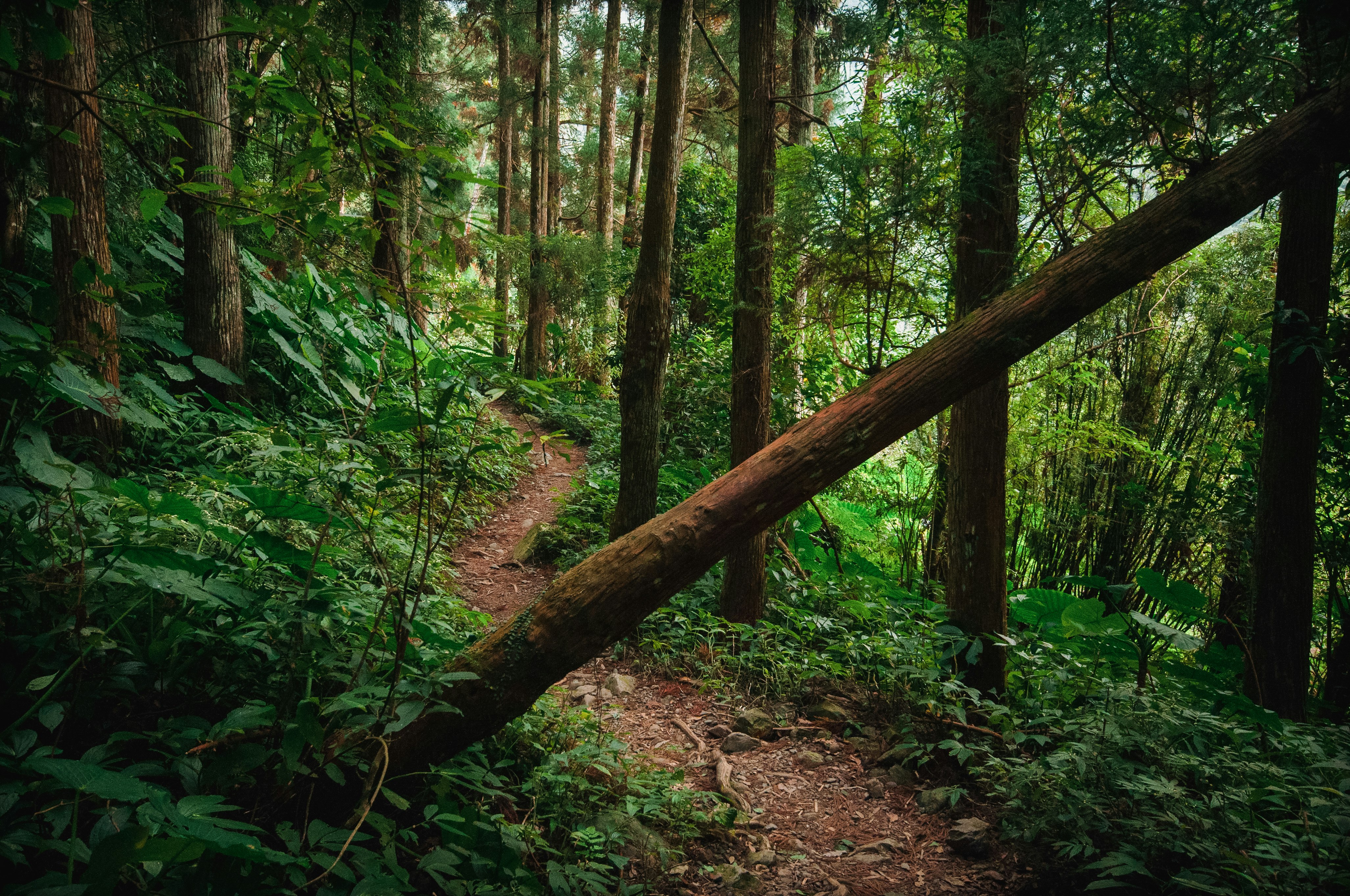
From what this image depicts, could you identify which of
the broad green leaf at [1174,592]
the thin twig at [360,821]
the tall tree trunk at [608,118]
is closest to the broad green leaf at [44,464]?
the thin twig at [360,821]

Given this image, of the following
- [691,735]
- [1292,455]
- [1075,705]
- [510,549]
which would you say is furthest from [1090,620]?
[510,549]

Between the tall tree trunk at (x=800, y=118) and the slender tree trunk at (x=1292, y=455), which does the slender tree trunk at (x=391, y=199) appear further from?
the slender tree trunk at (x=1292, y=455)

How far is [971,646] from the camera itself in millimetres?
3896

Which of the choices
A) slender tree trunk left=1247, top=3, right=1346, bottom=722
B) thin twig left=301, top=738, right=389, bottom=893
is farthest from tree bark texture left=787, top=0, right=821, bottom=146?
thin twig left=301, top=738, right=389, bottom=893

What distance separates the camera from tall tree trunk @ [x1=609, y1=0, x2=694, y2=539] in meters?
5.41

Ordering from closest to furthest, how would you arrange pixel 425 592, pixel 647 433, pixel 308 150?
1. pixel 308 150
2. pixel 425 592
3. pixel 647 433

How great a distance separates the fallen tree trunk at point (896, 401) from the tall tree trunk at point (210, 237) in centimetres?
451

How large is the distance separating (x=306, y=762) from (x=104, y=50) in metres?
5.48

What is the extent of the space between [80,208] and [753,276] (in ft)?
13.6

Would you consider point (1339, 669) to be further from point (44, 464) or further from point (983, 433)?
point (44, 464)

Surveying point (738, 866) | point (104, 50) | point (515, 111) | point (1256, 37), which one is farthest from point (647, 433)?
point (515, 111)

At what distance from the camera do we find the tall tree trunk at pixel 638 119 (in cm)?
1268

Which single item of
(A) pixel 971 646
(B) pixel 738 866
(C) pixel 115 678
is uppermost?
(C) pixel 115 678

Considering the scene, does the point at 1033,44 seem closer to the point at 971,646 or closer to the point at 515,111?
the point at 971,646
